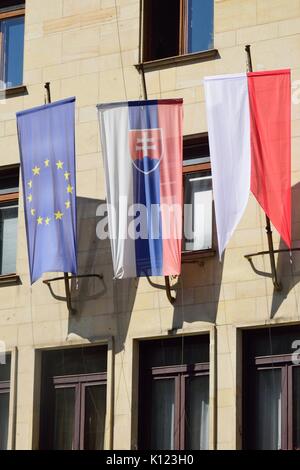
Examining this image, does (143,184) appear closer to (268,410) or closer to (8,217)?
(8,217)

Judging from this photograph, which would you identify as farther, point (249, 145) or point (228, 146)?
point (228, 146)

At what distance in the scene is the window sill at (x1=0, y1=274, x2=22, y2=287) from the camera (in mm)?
37812

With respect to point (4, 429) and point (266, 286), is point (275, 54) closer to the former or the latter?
point (266, 286)

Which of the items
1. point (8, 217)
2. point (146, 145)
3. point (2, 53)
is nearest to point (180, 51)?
point (146, 145)

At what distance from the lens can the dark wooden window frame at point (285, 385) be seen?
113 ft

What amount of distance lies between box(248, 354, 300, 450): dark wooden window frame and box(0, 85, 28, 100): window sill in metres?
7.97

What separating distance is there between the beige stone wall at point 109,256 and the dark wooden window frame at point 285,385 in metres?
0.47

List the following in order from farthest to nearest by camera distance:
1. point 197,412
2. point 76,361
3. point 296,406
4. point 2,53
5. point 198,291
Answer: point 2,53, point 76,361, point 198,291, point 197,412, point 296,406

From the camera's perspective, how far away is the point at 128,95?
37.7 meters

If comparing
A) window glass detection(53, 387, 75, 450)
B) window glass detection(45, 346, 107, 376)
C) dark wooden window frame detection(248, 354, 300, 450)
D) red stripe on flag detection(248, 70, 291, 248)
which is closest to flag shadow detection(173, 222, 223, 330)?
dark wooden window frame detection(248, 354, 300, 450)

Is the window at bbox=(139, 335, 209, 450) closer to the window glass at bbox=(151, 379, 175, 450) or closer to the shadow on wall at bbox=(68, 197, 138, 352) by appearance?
the window glass at bbox=(151, 379, 175, 450)

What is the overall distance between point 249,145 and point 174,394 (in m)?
4.92

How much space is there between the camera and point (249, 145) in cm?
3484

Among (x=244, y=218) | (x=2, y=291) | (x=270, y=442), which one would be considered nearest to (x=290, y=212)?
(x=244, y=218)
